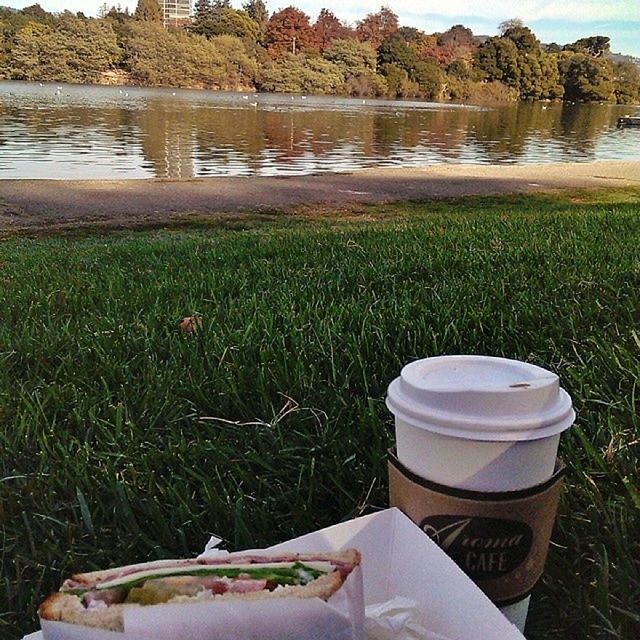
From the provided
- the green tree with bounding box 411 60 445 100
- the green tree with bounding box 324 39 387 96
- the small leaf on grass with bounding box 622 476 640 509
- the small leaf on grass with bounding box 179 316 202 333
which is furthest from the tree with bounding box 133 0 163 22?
the small leaf on grass with bounding box 622 476 640 509

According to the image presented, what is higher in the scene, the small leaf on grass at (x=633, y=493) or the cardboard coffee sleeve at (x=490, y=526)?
the cardboard coffee sleeve at (x=490, y=526)

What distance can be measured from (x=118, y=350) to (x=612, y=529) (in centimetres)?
186

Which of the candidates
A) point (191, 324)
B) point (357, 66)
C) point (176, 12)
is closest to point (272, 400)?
point (191, 324)

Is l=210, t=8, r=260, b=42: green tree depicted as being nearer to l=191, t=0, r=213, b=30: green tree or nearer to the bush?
l=191, t=0, r=213, b=30: green tree

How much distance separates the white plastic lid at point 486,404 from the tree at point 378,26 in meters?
113

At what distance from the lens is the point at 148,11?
336ft

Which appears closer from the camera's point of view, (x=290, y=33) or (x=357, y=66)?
(x=357, y=66)

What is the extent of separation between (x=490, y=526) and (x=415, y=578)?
A: 0.15m

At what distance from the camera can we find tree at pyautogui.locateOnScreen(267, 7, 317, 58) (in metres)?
96.9

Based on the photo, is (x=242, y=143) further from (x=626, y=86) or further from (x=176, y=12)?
(x=176, y=12)

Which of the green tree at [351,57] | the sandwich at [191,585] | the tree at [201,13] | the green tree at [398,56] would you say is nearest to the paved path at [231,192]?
the sandwich at [191,585]

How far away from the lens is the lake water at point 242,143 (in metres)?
18.6

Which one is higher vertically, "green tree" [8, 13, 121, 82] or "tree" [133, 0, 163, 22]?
"tree" [133, 0, 163, 22]

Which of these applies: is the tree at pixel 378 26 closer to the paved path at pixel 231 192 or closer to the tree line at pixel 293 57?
the tree line at pixel 293 57
